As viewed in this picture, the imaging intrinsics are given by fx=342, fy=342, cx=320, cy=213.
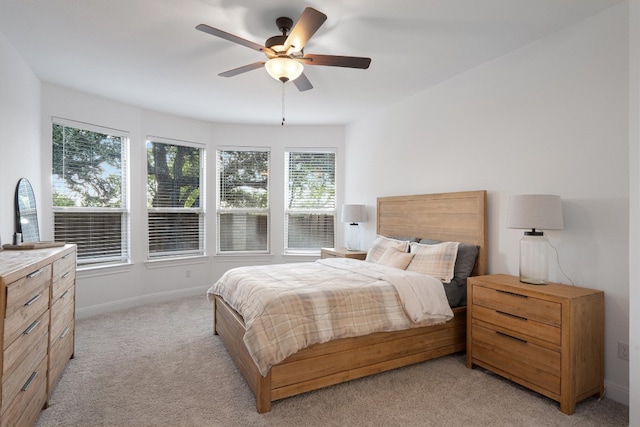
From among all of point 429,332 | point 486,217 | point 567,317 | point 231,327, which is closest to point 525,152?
point 486,217

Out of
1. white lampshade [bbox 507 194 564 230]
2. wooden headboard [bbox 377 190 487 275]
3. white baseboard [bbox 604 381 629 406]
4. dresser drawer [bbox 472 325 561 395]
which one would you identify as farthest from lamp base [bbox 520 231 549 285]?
white baseboard [bbox 604 381 629 406]

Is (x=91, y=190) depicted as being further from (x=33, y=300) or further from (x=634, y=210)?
(x=634, y=210)

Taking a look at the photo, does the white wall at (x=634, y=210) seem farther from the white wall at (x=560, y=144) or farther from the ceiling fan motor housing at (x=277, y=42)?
the ceiling fan motor housing at (x=277, y=42)

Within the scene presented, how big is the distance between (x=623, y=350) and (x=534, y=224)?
3.26ft

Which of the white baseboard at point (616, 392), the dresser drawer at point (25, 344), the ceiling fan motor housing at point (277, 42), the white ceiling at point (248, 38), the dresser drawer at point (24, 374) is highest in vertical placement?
the white ceiling at point (248, 38)

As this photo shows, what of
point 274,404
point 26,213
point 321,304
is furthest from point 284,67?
point 26,213

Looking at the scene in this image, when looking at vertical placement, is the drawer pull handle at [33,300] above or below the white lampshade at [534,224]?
below

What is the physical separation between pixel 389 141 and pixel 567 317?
118 inches

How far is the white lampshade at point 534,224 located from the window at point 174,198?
14.2 feet

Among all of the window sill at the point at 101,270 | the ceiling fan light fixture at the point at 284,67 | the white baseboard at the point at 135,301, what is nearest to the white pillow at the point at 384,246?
the ceiling fan light fixture at the point at 284,67

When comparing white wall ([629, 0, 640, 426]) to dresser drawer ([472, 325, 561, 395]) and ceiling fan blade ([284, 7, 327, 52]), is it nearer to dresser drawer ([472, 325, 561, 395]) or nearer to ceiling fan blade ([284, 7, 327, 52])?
dresser drawer ([472, 325, 561, 395])

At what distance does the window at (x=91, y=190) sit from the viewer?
3.97m

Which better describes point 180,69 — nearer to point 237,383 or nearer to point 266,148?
point 266,148

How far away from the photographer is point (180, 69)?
3.38 m
